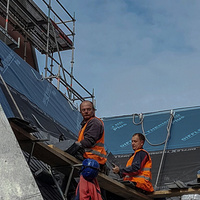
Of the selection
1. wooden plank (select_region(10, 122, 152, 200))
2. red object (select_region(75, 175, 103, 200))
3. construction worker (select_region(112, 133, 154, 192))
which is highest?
construction worker (select_region(112, 133, 154, 192))

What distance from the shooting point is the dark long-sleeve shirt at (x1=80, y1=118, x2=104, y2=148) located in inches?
262

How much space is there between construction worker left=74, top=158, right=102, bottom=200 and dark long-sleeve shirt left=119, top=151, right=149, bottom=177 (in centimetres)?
218

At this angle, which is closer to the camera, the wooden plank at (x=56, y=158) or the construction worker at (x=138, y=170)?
the wooden plank at (x=56, y=158)

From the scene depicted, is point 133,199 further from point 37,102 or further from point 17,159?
point 17,159

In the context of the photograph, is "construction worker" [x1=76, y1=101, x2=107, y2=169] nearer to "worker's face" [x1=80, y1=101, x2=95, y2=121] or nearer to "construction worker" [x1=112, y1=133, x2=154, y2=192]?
"worker's face" [x1=80, y1=101, x2=95, y2=121]

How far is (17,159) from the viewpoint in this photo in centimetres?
356

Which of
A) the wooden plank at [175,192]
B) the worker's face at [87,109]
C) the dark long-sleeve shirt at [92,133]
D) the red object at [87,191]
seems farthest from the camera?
the wooden plank at [175,192]

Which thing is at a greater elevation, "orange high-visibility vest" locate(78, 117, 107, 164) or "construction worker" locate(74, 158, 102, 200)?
"orange high-visibility vest" locate(78, 117, 107, 164)

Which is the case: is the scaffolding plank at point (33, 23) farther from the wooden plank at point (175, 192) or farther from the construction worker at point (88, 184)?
the construction worker at point (88, 184)

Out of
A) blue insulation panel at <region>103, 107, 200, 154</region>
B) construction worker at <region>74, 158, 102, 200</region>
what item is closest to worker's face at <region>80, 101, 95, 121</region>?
construction worker at <region>74, 158, 102, 200</region>

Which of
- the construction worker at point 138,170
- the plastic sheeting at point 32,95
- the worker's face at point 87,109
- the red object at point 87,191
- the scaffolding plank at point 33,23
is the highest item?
the scaffolding plank at point 33,23

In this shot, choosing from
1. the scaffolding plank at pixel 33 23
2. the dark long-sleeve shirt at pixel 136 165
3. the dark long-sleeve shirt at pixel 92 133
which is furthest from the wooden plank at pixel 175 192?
the scaffolding plank at pixel 33 23

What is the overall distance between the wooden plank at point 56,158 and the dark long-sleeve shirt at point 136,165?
26 cm

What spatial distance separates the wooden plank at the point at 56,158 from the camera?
5.89m
